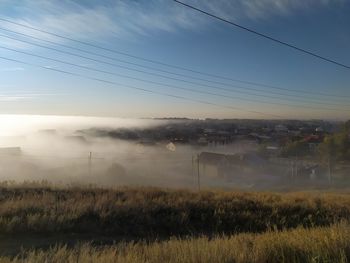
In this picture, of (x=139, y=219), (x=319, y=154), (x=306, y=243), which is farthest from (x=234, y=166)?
(x=306, y=243)

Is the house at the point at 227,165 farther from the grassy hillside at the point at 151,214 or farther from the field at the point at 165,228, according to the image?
the grassy hillside at the point at 151,214

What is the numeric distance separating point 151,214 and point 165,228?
1.18 m

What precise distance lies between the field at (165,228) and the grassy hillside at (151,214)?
29 mm

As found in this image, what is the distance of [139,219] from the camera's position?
16.6 metres

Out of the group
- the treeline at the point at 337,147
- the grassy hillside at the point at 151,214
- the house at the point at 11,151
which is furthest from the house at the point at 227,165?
the grassy hillside at the point at 151,214

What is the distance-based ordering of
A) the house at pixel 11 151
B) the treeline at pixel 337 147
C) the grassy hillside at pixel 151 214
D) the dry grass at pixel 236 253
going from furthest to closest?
the treeline at pixel 337 147 → the house at pixel 11 151 → the grassy hillside at pixel 151 214 → the dry grass at pixel 236 253

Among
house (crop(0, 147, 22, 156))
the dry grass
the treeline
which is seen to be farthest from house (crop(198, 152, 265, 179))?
the dry grass

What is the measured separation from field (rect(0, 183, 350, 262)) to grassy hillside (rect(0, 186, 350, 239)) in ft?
0.09

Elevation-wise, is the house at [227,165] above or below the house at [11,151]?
below

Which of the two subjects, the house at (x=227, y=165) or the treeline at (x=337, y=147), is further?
the house at (x=227, y=165)

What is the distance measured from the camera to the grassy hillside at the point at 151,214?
14.9m

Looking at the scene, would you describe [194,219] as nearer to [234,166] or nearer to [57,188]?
[57,188]

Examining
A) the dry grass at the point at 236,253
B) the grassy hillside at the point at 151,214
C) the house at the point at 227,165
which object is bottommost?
the house at the point at 227,165

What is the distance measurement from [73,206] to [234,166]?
81.6 m
